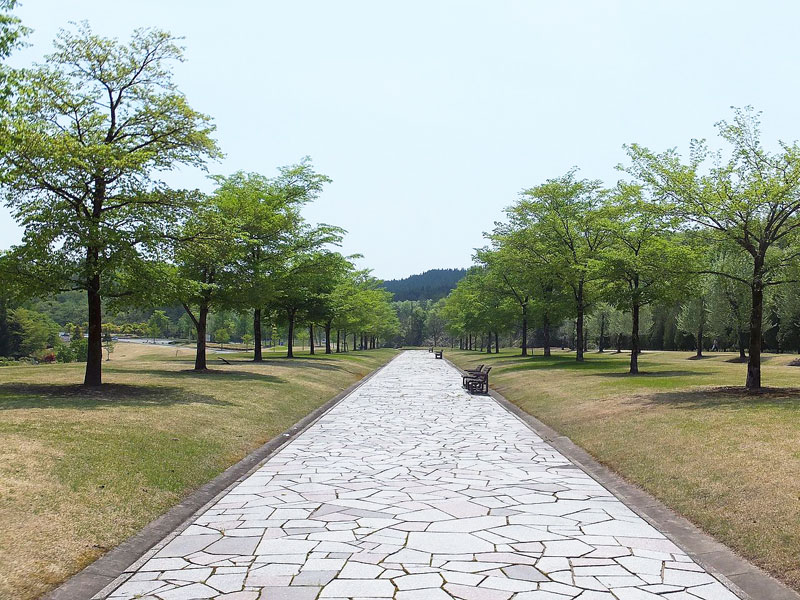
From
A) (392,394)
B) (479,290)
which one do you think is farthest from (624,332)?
(392,394)

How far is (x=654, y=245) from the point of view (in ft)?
71.5

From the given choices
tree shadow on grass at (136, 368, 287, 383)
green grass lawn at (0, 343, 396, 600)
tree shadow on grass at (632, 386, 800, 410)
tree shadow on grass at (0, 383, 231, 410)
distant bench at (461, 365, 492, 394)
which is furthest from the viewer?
distant bench at (461, 365, 492, 394)

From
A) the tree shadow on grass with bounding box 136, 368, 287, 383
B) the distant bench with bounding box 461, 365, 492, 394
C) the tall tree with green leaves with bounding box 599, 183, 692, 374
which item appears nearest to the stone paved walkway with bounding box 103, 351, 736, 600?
the tall tree with green leaves with bounding box 599, 183, 692, 374

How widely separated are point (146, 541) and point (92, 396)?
10295 millimetres

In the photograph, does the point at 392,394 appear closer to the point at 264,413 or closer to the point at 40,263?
the point at 264,413

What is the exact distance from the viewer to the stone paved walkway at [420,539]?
18.0ft

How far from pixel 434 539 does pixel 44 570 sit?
148 inches

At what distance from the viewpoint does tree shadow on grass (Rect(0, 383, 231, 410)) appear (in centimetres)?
1421

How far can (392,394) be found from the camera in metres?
24.8

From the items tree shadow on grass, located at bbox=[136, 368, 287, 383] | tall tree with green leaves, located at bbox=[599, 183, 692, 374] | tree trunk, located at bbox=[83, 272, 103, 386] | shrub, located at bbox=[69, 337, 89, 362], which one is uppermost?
tall tree with green leaves, located at bbox=[599, 183, 692, 374]

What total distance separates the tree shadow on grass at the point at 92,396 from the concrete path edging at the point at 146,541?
490cm

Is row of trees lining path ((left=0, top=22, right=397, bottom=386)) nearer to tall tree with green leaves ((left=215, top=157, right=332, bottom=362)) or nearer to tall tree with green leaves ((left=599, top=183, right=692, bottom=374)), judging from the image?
tall tree with green leaves ((left=215, top=157, right=332, bottom=362))

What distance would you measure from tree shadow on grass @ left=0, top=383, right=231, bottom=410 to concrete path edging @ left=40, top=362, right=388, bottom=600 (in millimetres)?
4897

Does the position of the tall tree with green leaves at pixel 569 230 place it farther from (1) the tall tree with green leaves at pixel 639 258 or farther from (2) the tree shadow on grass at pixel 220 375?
(2) the tree shadow on grass at pixel 220 375
